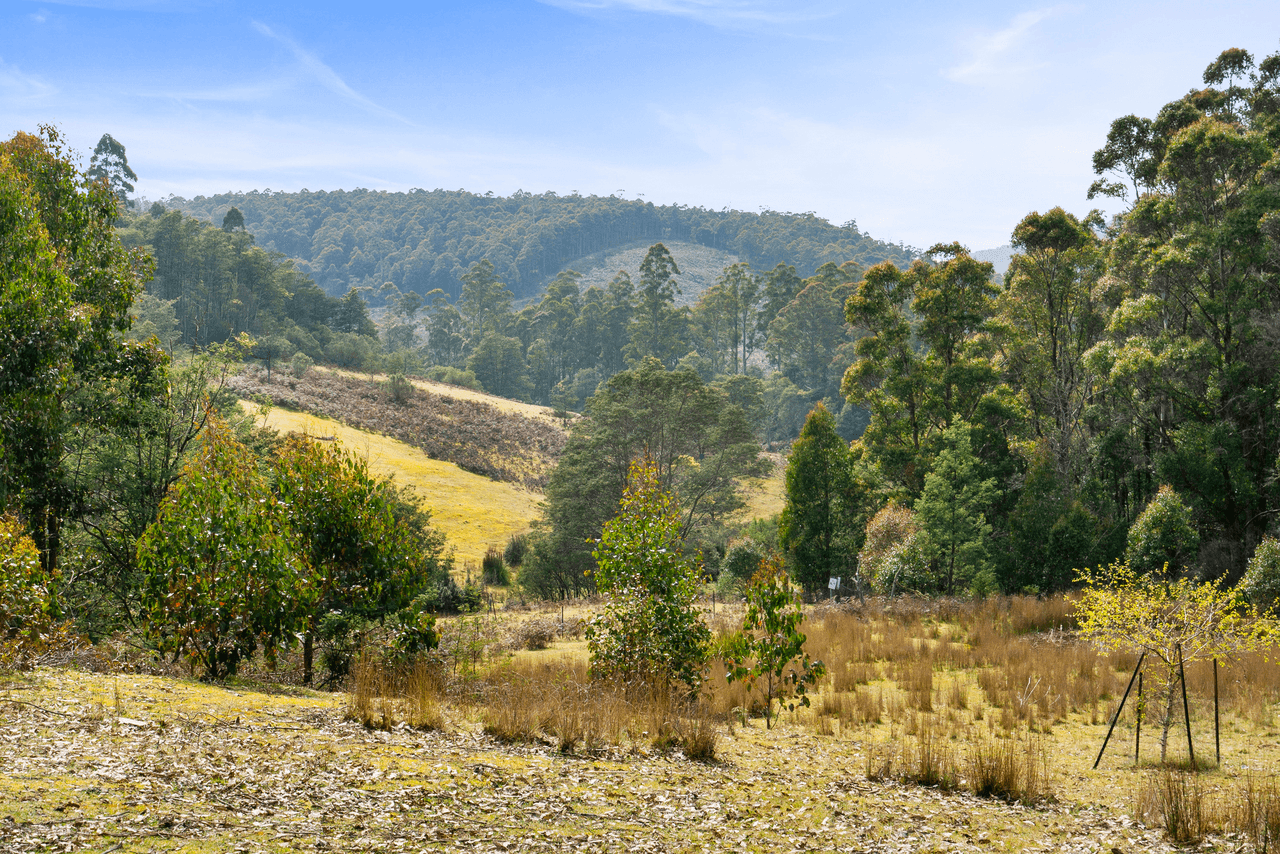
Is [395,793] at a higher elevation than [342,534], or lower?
lower

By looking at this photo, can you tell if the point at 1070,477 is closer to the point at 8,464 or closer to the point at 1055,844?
the point at 1055,844

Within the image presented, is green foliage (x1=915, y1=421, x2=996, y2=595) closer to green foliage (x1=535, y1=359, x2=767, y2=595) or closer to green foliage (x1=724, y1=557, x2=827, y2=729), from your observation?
green foliage (x1=724, y1=557, x2=827, y2=729)

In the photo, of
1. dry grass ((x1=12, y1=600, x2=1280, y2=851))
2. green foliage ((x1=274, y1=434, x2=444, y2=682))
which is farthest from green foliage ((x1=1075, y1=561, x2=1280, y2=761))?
green foliage ((x1=274, y1=434, x2=444, y2=682))

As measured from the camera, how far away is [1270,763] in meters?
7.88

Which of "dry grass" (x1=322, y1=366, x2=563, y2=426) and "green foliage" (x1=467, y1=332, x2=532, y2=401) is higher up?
"green foliage" (x1=467, y1=332, x2=532, y2=401)

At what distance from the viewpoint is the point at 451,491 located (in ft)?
139

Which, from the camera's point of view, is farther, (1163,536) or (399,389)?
(399,389)

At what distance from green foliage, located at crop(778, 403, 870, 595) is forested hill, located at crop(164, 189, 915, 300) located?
125 m

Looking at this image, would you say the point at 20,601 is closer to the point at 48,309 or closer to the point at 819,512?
the point at 48,309

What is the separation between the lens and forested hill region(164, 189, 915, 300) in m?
158

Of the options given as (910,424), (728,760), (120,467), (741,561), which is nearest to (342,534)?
(728,760)

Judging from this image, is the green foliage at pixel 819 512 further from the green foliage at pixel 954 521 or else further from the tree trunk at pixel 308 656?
the tree trunk at pixel 308 656

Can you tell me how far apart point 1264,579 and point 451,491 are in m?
35.9

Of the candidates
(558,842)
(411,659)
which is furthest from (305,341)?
(558,842)
